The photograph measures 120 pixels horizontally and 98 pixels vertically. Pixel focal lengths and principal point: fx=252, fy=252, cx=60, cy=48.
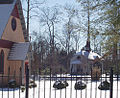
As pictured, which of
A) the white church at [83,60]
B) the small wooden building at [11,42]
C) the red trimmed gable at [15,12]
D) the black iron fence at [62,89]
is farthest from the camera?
the white church at [83,60]

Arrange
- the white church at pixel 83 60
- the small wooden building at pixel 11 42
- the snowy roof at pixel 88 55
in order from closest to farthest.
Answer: the small wooden building at pixel 11 42 < the white church at pixel 83 60 < the snowy roof at pixel 88 55

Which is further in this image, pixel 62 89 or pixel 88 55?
pixel 88 55

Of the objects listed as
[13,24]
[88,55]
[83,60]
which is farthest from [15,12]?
[88,55]

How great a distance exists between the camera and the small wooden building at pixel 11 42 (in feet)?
63.7

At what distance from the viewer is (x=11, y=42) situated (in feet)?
68.3

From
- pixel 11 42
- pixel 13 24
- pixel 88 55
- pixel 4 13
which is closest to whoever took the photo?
pixel 4 13

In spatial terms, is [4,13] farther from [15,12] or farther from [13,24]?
[15,12]

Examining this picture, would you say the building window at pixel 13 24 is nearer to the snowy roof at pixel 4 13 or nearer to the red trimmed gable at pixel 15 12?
the red trimmed gable at pixel 15 12

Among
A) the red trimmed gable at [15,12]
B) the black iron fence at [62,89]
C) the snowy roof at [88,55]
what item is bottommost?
the black iron fence at [62,89]

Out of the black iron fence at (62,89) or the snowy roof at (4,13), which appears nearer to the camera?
the black iron fence at (62,89)

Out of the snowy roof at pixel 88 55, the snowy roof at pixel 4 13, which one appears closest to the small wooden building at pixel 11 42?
the snowy roof at pixel 4 13

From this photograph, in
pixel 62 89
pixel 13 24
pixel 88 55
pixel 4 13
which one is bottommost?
pixel 62 89

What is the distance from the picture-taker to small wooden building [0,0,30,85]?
63.7ft

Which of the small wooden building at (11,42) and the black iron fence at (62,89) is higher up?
the small wooden building at (11,42)
